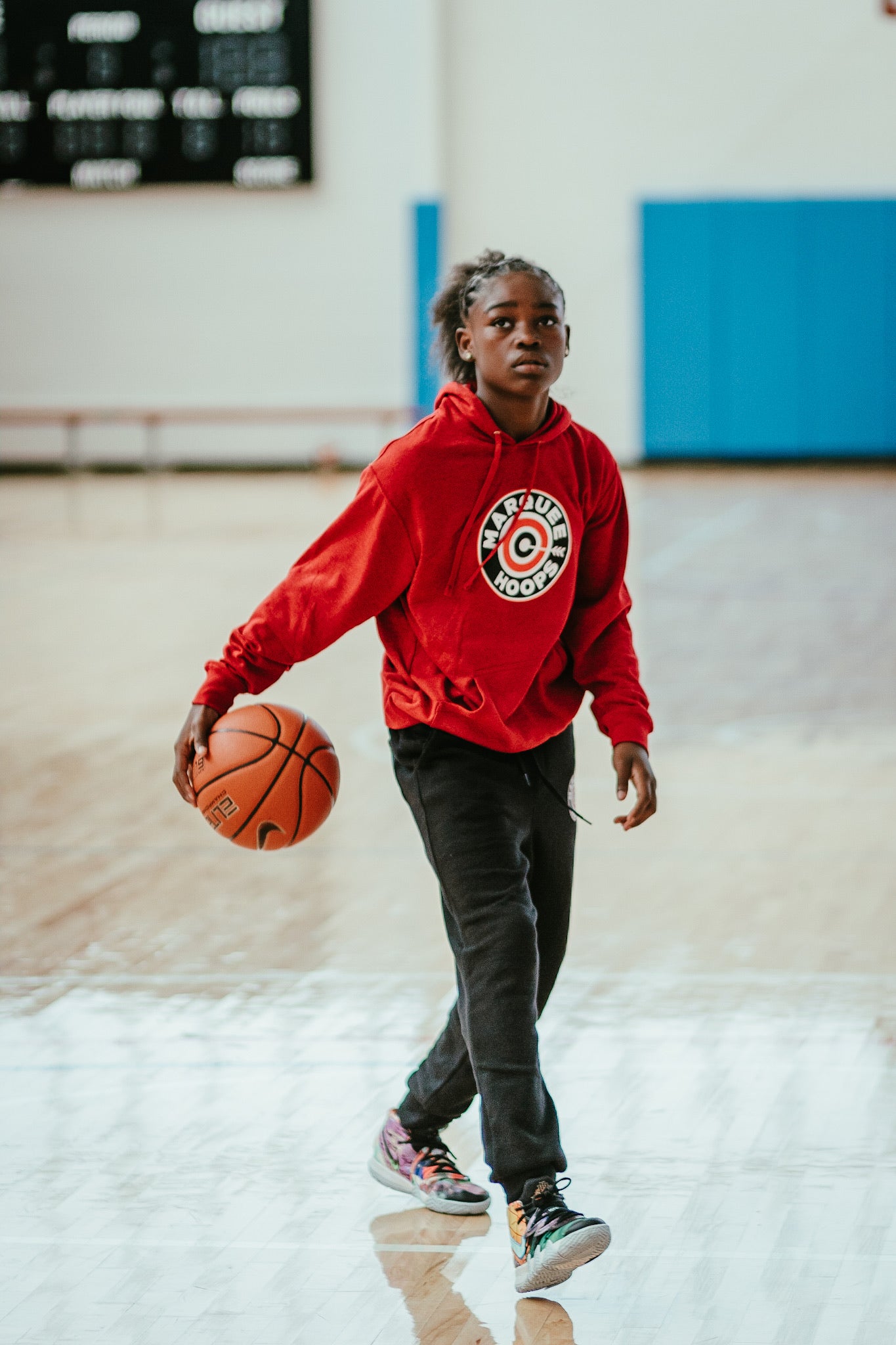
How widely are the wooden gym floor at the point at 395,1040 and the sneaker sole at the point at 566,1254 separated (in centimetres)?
6

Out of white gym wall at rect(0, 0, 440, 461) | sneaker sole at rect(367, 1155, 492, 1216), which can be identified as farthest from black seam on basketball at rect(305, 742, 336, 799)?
white gym wall at rect(0, 0, 440, 461)

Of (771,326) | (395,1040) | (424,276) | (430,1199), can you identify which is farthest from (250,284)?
(430,1199)

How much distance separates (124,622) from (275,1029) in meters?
5.08

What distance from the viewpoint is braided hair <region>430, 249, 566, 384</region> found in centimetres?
237

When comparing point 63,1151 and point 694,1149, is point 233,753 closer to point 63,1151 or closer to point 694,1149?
point 63,1151

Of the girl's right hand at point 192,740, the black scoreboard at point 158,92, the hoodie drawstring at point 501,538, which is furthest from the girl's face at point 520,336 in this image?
the black scoreboard at point 158,92

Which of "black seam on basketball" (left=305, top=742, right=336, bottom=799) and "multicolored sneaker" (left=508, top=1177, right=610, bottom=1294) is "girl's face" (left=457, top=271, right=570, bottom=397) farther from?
"multicolored sneaker" (left=508, top=1177, right=610, bottom=1294)

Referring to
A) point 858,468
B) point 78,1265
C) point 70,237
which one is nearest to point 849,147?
point 858,468

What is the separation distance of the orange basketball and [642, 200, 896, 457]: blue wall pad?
530 inches

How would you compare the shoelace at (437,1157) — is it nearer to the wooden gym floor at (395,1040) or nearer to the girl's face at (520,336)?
the wooden gym floor at (395,1040)

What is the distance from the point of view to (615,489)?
2438 millimetres

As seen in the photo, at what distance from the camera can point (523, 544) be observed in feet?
7.53

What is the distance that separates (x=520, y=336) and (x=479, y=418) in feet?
0.38

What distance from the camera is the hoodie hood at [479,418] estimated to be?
2.29m
